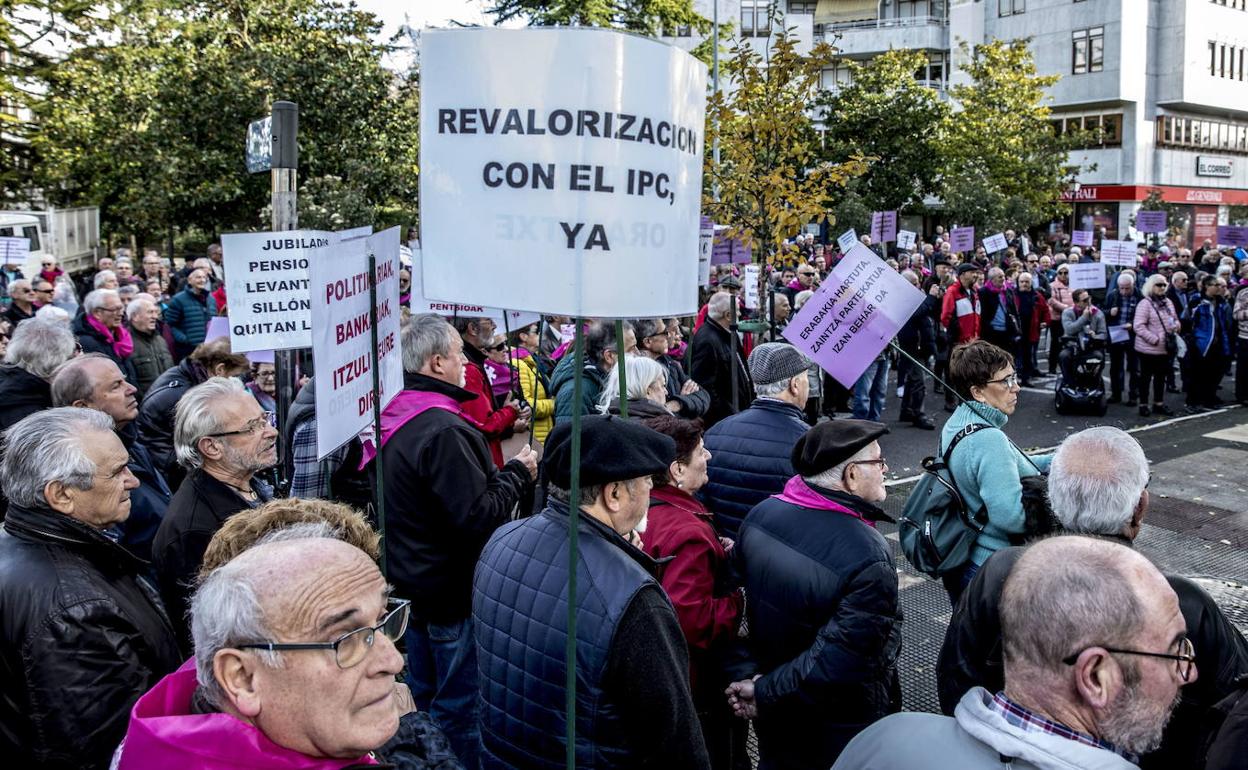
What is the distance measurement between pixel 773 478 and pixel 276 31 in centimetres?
2400

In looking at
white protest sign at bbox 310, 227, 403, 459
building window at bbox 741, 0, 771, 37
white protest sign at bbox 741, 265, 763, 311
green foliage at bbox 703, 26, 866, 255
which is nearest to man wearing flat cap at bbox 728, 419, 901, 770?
white protest sign at bbox 310, 227, 403, 459

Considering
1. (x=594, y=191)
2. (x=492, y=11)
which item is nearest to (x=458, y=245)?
(x=594, y=191)

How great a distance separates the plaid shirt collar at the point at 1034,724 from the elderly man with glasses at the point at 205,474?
8.43 ft

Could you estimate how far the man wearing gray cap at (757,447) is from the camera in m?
4.34

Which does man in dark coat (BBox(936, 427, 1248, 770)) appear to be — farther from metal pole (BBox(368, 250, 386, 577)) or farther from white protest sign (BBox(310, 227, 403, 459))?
white protest sign (BBox(310, 227, 403, 459))

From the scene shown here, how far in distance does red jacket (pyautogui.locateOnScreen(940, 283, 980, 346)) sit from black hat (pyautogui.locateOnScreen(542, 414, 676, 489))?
11.0 metres

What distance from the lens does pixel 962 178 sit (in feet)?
108

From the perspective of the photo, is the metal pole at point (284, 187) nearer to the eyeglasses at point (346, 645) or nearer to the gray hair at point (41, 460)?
the gray hair at point (41, 460)

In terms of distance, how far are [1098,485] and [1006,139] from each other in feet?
111

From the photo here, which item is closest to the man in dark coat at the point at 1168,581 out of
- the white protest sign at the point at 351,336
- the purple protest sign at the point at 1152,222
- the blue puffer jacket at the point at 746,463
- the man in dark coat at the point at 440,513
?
the blue puffer jacket at the point at 746,463

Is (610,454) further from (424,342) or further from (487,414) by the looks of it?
(487,414)

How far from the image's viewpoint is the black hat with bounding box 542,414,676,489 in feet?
9.15

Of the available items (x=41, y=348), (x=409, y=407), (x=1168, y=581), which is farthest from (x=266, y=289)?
(x=1168, y=581)

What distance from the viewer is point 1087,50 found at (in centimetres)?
4291
